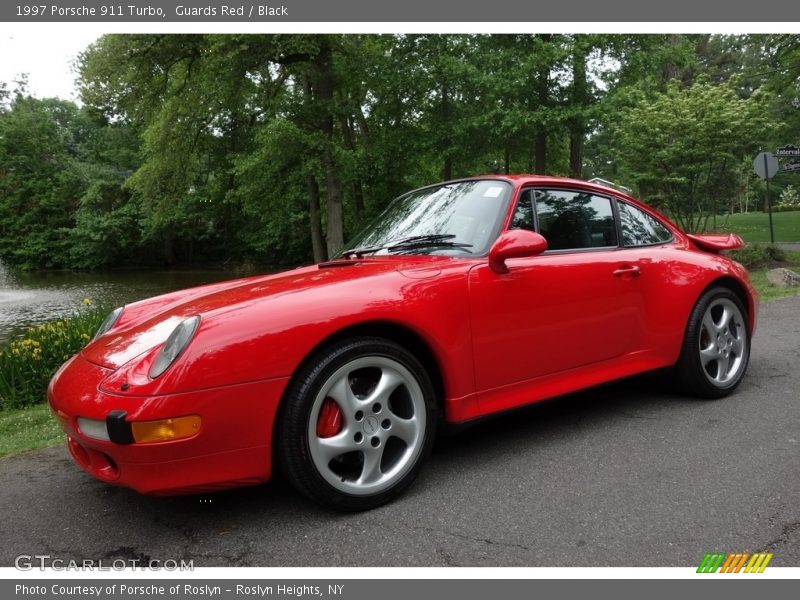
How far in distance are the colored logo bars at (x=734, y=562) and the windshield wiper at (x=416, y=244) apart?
1662 mm

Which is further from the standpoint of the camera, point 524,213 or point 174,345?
point 524,213

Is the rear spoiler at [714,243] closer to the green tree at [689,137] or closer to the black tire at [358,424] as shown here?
the black tire at [358,424]

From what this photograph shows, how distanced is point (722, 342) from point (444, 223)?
6.94ft

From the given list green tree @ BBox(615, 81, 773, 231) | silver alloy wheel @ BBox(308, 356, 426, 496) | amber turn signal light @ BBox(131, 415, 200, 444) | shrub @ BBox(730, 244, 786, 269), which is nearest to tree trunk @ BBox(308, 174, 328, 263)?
green tree @ BBox(615, 81, 773, 231)

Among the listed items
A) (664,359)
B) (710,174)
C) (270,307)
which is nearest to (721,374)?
(664,359)

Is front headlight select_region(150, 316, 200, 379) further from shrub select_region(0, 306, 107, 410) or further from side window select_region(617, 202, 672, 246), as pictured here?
shrub select_region(0, 306, 107, 410)

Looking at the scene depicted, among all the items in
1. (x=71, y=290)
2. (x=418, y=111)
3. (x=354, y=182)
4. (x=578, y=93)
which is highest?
(x=418, y=111)

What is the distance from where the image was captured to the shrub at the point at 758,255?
42.7 ft

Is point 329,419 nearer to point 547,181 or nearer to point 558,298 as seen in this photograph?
point 558,298

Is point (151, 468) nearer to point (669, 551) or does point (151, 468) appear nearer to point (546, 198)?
point (669, 551)

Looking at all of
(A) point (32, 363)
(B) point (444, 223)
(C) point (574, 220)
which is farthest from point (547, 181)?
(A) point (32, 363)

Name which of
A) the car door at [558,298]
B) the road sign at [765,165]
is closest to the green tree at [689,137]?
the road sign at [765,165]

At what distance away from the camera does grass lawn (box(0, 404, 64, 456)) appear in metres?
3.68

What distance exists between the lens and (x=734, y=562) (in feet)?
6.55
